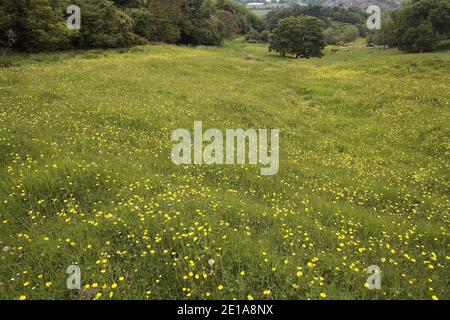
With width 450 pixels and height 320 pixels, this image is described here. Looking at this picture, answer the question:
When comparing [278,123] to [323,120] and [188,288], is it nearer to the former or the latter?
[323,120]

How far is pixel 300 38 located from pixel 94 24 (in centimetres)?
5191

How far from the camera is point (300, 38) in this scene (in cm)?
7769

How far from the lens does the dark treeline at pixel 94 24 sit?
119 ft

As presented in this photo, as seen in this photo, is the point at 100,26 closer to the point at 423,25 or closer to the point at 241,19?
the point at 423,25

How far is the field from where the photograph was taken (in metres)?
5.55

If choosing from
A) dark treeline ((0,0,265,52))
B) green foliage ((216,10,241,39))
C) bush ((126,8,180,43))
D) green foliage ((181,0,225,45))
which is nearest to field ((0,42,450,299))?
dark treeline ((0,0,265,52))

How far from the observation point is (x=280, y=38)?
257 ft

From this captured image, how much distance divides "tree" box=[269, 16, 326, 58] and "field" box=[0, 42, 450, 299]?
207ft

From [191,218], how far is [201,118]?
427 inches

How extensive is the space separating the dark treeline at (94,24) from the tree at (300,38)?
62.5 ft

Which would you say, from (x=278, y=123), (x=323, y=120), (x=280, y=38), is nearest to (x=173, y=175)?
(x=278, y=123)

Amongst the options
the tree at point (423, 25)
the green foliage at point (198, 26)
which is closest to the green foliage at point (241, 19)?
the green foliage at point (198, 26)

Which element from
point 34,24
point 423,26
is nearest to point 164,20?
point 34,24

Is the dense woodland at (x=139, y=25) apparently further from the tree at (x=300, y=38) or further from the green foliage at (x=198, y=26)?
the tree at (x=300, y=38)
